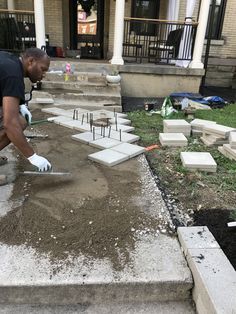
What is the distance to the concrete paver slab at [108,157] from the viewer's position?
3312mm

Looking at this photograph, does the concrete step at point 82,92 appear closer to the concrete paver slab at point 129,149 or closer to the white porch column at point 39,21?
the white porch column at point 39,21

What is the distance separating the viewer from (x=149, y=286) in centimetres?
177

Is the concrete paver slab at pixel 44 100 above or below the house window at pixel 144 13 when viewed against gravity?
below

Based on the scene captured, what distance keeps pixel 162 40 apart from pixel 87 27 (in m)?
2.64

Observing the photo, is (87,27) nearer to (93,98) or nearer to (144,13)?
(144,13)

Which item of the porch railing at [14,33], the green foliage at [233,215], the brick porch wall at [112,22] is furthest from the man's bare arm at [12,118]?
the brick porch wall at [112,22]

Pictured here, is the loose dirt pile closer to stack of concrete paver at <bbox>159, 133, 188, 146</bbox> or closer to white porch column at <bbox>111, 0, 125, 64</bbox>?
stack of concrete paver at <bbox>159, 133, 188, 146</bbox>

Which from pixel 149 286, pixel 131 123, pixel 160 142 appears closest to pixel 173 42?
pixel 131 123

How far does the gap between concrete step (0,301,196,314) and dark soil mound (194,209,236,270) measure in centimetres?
49

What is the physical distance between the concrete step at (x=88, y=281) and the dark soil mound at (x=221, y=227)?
390 mm

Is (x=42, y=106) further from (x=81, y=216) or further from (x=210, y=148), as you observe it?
(x=81, y=216)

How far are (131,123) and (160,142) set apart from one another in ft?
3.40

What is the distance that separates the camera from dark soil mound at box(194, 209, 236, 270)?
2.08 metres

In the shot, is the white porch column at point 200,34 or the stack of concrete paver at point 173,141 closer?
the stack of concrete paver at point 173,141
